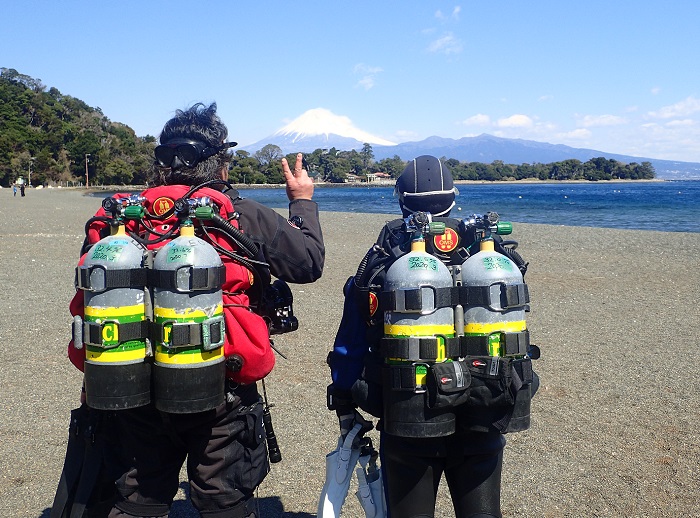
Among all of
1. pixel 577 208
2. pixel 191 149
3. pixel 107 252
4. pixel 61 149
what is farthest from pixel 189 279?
pixel 61 149

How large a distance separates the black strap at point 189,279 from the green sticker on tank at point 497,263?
98 centimetres

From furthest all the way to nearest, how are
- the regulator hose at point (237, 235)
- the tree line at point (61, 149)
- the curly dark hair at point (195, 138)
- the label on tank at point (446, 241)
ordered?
the tree line at point (61, 149)
the curly dark hair at point (195, 138)
the label on tank at point (446, 241)
the regulator hose at point (237, 235)

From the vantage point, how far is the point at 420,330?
2326mm

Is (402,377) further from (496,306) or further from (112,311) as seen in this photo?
(112,311)

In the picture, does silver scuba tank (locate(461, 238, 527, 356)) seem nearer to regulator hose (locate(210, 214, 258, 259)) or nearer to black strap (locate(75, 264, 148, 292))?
regulator hose (locate(210, 214, 258, 259))

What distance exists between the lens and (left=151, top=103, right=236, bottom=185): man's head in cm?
272

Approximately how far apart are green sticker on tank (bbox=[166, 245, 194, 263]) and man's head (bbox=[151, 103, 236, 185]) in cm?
53

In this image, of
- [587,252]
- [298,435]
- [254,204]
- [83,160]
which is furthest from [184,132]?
[83,160]

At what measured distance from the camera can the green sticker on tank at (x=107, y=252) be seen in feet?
7.62

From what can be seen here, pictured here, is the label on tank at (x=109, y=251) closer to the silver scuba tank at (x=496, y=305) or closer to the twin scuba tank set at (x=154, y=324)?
the twin scuba tank set at (x=154, y=324)

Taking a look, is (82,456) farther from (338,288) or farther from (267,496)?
(338,288)

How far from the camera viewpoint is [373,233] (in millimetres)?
22031

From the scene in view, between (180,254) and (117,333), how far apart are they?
1.20 feet

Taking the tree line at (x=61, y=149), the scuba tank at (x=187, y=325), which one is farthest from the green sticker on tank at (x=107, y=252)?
the tree line at (x=61, y=149)
